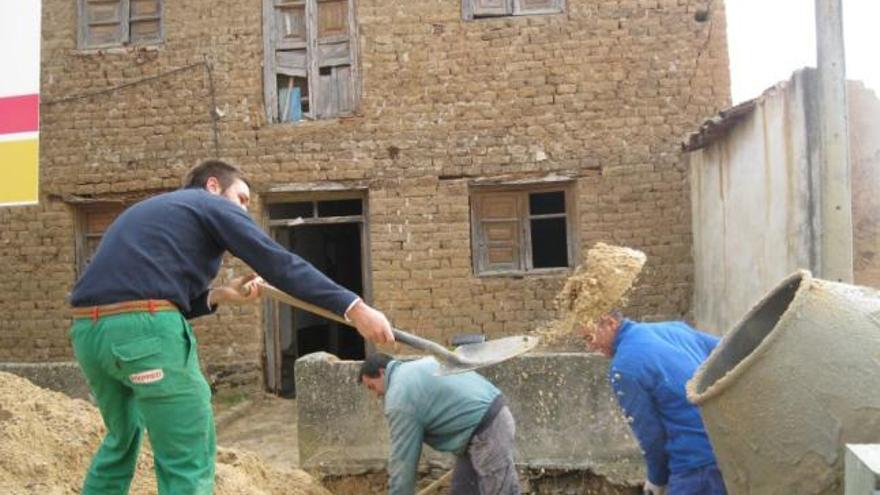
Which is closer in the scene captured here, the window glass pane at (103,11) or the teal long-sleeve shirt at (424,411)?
the teal long-sleeve shirt at (424,411)

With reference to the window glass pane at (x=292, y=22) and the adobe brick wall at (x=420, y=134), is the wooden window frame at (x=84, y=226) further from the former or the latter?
the window glass pane at (x=292, y=22)

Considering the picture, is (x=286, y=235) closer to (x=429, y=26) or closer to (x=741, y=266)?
(x=429, y=26)

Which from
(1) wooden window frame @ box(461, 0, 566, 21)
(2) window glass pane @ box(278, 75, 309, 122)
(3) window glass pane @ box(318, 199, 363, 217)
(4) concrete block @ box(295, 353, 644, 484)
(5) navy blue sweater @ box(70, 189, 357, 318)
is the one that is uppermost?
(1) wooden window frame @ box(461, 0, 566, 21)

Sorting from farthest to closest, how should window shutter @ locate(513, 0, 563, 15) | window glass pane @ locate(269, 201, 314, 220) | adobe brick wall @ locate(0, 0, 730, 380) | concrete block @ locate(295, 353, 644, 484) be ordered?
window glass pane @ locate(269, 201, 314, 220) < window shutter @ locate(513, 0, 563, 15) < adobe brick wall @ locate(0, 0, 730, 380) < concrete block @ locate(295, 353, 644, 484)

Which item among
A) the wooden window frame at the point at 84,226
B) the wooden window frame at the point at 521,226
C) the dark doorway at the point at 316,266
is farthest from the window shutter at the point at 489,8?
the wooden window frame at the point at 84,226

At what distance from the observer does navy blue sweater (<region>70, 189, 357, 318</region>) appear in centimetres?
290

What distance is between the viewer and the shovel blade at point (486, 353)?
3512mm

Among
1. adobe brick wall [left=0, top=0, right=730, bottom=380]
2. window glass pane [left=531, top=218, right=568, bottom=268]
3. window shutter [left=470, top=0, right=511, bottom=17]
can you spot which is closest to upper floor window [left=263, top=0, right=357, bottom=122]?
adobe brick wall [left=0, top=0, right=730, bottom=380]

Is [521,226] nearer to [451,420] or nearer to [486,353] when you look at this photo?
[451,420]

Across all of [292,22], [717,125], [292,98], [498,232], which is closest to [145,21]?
[292,22]

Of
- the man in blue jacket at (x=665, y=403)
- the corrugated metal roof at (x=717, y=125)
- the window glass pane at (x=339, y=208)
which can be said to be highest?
the corrugated metal roof at (x=717, y=125)

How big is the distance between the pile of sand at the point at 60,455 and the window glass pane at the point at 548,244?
488 centimetres

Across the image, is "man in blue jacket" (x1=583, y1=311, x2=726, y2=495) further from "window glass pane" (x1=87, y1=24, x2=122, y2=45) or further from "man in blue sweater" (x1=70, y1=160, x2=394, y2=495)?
"window glass pane" (x1=87, y1=24, x2=122, y2=45)

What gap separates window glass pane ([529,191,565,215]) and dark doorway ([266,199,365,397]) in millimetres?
2050
